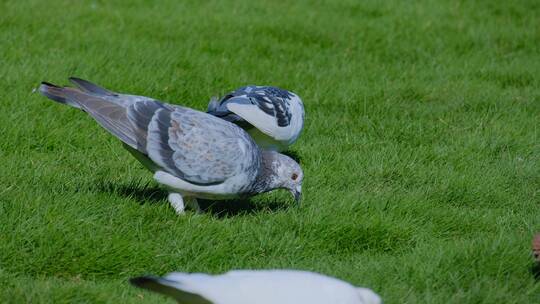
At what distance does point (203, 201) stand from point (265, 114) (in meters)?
0.93

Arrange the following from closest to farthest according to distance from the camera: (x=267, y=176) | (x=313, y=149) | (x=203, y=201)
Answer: (x=267, y=176), (x=203, y=201), (x=313, y=149)

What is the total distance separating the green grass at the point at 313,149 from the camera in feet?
15.0

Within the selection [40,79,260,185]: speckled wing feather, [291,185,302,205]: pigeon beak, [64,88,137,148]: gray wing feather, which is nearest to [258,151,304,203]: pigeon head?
[291,185,302,205]: pigeon beak

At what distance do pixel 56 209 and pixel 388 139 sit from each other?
278cm

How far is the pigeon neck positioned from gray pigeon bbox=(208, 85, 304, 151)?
0.89 metres

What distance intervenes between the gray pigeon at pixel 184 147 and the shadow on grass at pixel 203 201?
0.14 metres

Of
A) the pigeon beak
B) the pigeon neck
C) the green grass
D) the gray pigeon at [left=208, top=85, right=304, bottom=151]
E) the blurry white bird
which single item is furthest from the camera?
the gray pigeon at [left=208, top=85, right=304, bottom=151]

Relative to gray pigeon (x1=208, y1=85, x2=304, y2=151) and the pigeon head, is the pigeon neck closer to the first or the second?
the pigeon head

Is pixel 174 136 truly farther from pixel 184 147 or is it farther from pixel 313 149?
pixel 313 149

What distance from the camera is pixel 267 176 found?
17.7 feet

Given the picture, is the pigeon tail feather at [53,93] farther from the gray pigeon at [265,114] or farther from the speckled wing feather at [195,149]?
the gray pigeon at [265,114]

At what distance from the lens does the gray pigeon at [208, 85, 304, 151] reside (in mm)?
6348

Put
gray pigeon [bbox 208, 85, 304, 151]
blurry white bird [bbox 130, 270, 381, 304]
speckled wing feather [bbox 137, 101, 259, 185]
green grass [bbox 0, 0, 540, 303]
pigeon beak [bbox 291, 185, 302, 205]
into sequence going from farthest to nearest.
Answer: gray pigeon [bbox 208, 85, 304, 151] → pigeon beak [bbox 291, 185, 302, 205] → speckled wing feather [bbox 137, 101, 259, 185] → green grass [bbox 0, 0, 540, 303] → blurry white bird [bbox 130, 270, 381, 304]

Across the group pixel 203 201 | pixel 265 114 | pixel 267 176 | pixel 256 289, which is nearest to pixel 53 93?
pixel 203 201
